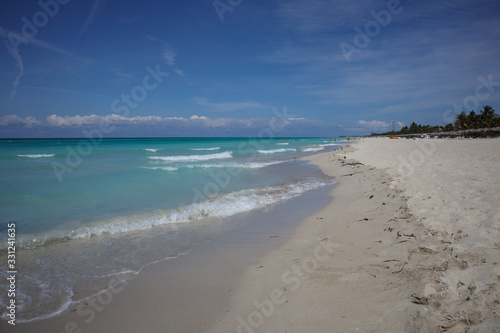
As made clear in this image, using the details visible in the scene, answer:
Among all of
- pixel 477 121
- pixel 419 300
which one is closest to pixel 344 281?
pixel 419 300

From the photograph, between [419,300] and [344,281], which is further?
[344,281]

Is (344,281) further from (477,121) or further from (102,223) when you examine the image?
(477,121)

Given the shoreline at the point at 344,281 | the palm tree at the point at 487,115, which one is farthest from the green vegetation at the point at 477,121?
the shoreline at the point at 344,281

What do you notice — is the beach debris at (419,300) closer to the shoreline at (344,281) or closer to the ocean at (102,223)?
the shoreline at (344,281)

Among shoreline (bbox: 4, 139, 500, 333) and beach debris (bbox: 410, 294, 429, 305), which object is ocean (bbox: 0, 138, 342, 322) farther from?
beach debris (bbox: 410, 294, 429, 305)

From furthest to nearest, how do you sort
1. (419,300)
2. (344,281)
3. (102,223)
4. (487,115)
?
(487,115)
(102,223)
(344,281)
(419,300)

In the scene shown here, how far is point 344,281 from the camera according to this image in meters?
3.41

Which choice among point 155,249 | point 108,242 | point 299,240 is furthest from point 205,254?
point 108,242

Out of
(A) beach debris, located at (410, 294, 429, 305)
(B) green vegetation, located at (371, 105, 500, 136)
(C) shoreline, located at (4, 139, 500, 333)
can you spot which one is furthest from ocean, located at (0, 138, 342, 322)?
(B) green vegetation, located at (371, 105, 500, 136)

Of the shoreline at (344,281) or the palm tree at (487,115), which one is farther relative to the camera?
the palm tree at (487,115)

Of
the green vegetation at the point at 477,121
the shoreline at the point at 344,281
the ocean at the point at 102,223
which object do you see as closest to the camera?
the shoreline at the point at 344,281

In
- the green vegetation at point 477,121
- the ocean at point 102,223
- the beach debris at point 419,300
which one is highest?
the green vegetation at point 477,121

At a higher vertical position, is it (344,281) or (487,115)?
(487,115)

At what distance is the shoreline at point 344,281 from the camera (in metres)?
2.50
